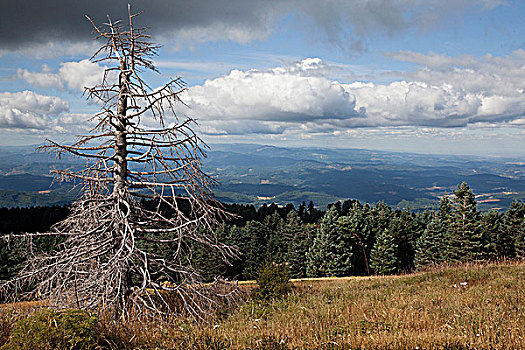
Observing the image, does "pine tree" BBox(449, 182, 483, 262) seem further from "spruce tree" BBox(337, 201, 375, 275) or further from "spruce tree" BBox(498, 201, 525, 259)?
"spruce tree" BBox(337, 201, 375, 275)

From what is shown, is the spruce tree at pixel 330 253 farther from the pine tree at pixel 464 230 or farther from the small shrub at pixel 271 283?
the small shrub at pixel 271 283

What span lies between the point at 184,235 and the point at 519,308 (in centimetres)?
669

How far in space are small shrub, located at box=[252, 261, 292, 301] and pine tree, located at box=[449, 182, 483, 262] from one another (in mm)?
37358

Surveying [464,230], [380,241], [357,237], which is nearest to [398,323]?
[380,241]

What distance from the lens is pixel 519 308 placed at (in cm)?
635

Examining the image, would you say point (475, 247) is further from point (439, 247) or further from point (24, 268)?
point (24, 268)

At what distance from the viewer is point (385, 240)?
4122 cm

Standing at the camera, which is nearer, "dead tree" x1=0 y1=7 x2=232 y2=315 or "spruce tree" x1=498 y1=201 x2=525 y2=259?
"dead tree" x1=0 y1=7 x2=232 y2=315

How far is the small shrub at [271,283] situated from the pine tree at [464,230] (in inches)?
1471

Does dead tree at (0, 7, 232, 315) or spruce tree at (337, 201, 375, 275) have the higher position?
dead tree at (0, 7, 232, 315)

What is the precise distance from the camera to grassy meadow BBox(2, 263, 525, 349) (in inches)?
187

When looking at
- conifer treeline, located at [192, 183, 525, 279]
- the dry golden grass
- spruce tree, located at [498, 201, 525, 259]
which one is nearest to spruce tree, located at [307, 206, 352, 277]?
conifer treeline, located at [192, 183, 525, 279]

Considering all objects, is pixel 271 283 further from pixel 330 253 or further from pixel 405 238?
pixel 405 238

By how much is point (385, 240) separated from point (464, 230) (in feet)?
29.8
